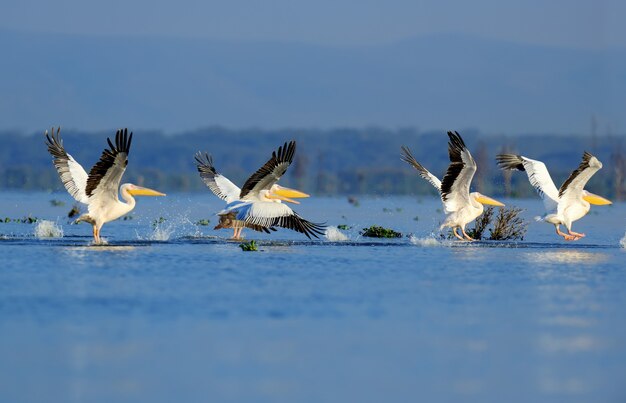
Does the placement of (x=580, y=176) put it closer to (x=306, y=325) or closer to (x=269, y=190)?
(x=269, y=190)

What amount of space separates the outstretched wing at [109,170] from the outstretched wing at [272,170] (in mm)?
1901

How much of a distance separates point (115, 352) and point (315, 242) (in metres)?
8.76

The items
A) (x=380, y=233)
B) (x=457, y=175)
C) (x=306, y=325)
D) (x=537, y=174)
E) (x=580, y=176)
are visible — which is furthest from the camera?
(x=380, y=233)

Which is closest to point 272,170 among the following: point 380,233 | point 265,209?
point 265,209

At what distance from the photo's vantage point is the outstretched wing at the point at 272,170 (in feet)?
47.3

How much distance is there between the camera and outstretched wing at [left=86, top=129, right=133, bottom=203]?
1311 cm

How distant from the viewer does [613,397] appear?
6.80m

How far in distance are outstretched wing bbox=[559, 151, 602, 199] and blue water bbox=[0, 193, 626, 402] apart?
123 cm

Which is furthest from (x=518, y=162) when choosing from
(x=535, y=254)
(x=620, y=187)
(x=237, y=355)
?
(x=620, y=187)

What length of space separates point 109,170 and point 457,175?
15.2 ft

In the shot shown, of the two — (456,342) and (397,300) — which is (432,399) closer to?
(456,342)

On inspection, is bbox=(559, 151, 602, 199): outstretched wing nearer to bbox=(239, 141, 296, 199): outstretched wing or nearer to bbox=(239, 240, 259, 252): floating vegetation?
bbox=(239, 141, 296, 199): outstretched wing

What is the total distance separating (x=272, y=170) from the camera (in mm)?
14945

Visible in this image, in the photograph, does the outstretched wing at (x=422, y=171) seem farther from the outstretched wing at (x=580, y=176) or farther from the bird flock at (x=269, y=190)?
the outstretched wing at (x=580, y=176)
